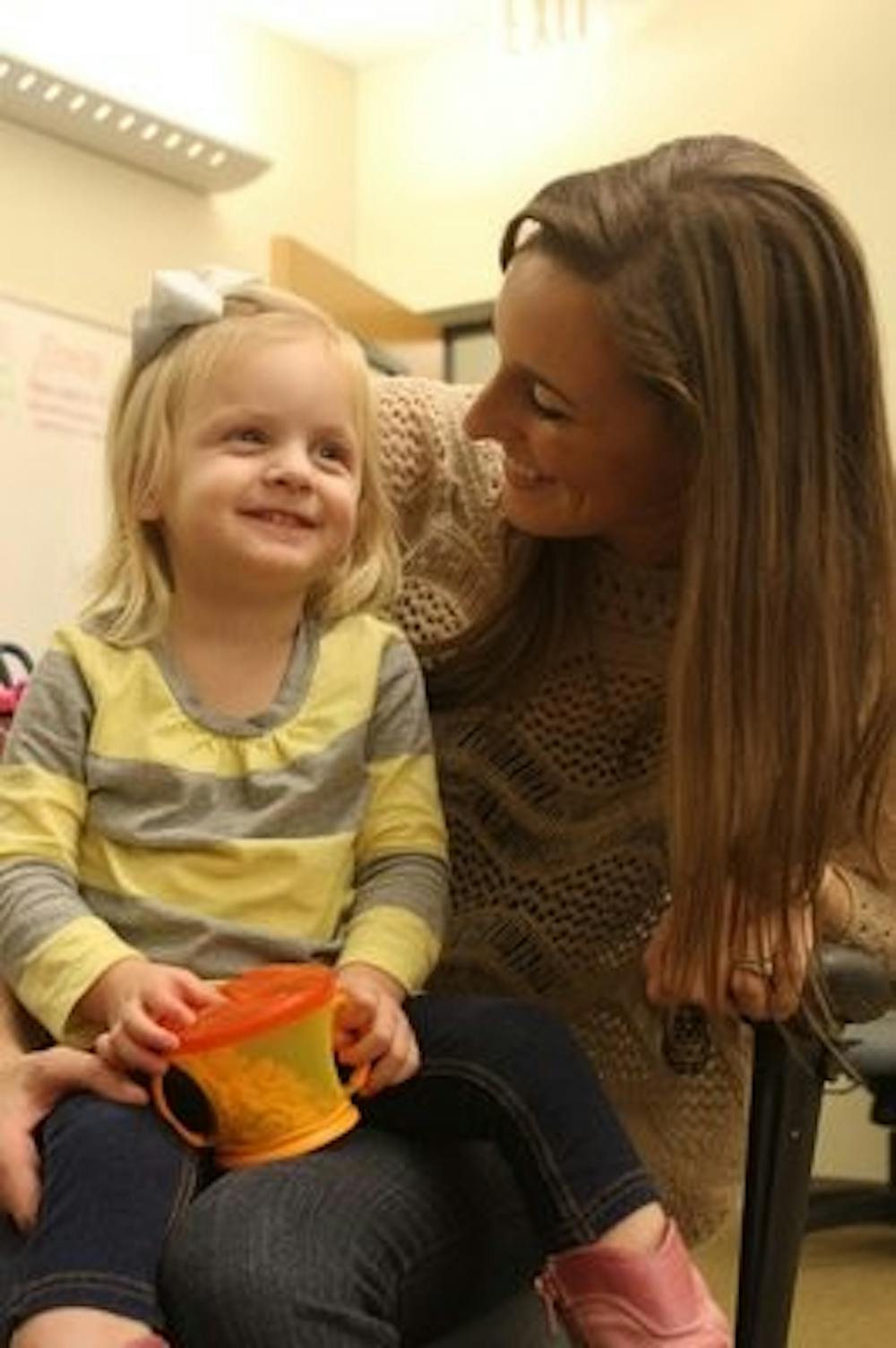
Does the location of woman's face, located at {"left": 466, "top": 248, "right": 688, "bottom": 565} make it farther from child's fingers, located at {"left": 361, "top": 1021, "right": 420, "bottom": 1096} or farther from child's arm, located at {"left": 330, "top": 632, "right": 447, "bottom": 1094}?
child's fingers, located at {"left": 361, "top": 1021, "right": 420, "bottom": 1096}

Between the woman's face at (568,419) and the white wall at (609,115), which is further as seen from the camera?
the white wall at (609,115)

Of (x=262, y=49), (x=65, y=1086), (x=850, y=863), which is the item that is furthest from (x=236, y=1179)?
(x=262, y=49)

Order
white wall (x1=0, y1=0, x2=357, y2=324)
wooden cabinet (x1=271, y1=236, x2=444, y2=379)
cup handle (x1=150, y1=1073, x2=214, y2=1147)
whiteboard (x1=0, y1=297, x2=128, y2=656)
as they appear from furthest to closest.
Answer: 1. wooden cabinet (x1=271, y1=236, x2=444, y2=379)
2. white wall (x1=0, y1=0, x2=357, y2=324)
3. whiteboard (x1=0, y1=297, x2=128, y2=656)
4. cup handle (x1=150, y1=1073, x2=214, y2=1147)

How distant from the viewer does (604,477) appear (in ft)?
3.74

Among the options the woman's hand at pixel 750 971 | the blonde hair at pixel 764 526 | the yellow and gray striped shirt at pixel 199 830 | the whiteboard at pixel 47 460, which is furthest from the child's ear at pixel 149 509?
the whiteboard at pixel 47 460

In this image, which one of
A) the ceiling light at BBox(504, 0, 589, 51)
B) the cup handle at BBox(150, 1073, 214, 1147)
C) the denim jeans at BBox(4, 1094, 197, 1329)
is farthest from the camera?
the ceiling light at BBox(504, 0, 589, 51)

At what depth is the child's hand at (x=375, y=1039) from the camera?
1.00m

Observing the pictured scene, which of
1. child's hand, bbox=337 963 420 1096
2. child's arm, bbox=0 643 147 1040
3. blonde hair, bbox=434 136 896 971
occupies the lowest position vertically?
child's hand, bbox=337 963 420 1096

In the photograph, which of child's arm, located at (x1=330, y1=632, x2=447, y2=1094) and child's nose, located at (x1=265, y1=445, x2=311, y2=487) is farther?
child's nose, located at (x1=265, y1=445, x2=311, y2=487)

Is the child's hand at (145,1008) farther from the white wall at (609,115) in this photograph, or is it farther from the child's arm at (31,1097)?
the white wall at (609,115)

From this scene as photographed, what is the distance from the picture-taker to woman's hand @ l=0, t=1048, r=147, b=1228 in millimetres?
941

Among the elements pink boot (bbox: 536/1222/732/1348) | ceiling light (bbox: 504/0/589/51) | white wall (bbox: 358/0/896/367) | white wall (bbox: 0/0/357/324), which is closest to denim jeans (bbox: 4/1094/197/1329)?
pink boot (bbox: 536/1222/732/1348)

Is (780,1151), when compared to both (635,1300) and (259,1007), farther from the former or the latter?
(259,1007)

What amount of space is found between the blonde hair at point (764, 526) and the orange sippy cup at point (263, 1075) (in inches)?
9.3
